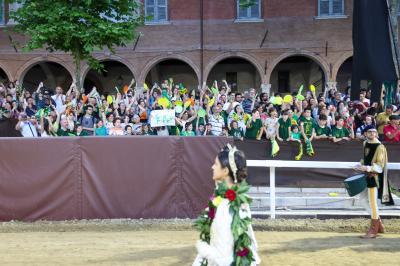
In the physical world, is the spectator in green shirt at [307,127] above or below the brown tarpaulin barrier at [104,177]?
above

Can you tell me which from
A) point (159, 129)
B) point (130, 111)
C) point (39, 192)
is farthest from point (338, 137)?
point (39, 192)

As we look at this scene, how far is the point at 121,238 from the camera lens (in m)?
9.05

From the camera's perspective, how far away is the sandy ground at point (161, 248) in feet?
24.7

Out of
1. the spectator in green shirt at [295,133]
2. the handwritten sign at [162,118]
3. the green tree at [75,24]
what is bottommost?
the spectator in green shirt at [295,133]

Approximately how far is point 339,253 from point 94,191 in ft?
15.8

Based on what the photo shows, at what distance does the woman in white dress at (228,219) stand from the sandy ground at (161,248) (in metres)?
2.90

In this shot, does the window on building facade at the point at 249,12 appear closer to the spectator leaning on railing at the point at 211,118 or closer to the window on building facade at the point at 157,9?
the window on building facade at the point at 157,9

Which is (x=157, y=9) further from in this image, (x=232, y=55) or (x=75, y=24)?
(x=75, y=24)

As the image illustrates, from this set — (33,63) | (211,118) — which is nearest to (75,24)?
(211,118)

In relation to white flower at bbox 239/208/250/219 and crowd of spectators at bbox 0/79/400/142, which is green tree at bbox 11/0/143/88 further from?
white flower at bbox 239/208/250/219

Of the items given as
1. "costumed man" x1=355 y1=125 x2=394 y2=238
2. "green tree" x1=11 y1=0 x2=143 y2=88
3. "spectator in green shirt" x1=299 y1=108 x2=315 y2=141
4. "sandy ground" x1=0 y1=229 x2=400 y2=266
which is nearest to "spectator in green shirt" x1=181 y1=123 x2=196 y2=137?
"spectator in green shirt" x1=299 y1=108 x2=315 y2=141

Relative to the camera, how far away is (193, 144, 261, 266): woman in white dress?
14.9 feet

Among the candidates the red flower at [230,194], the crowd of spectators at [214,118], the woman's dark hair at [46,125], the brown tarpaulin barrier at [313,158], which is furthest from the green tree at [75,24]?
the red flower at [230,194]

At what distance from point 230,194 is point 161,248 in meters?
3.97
